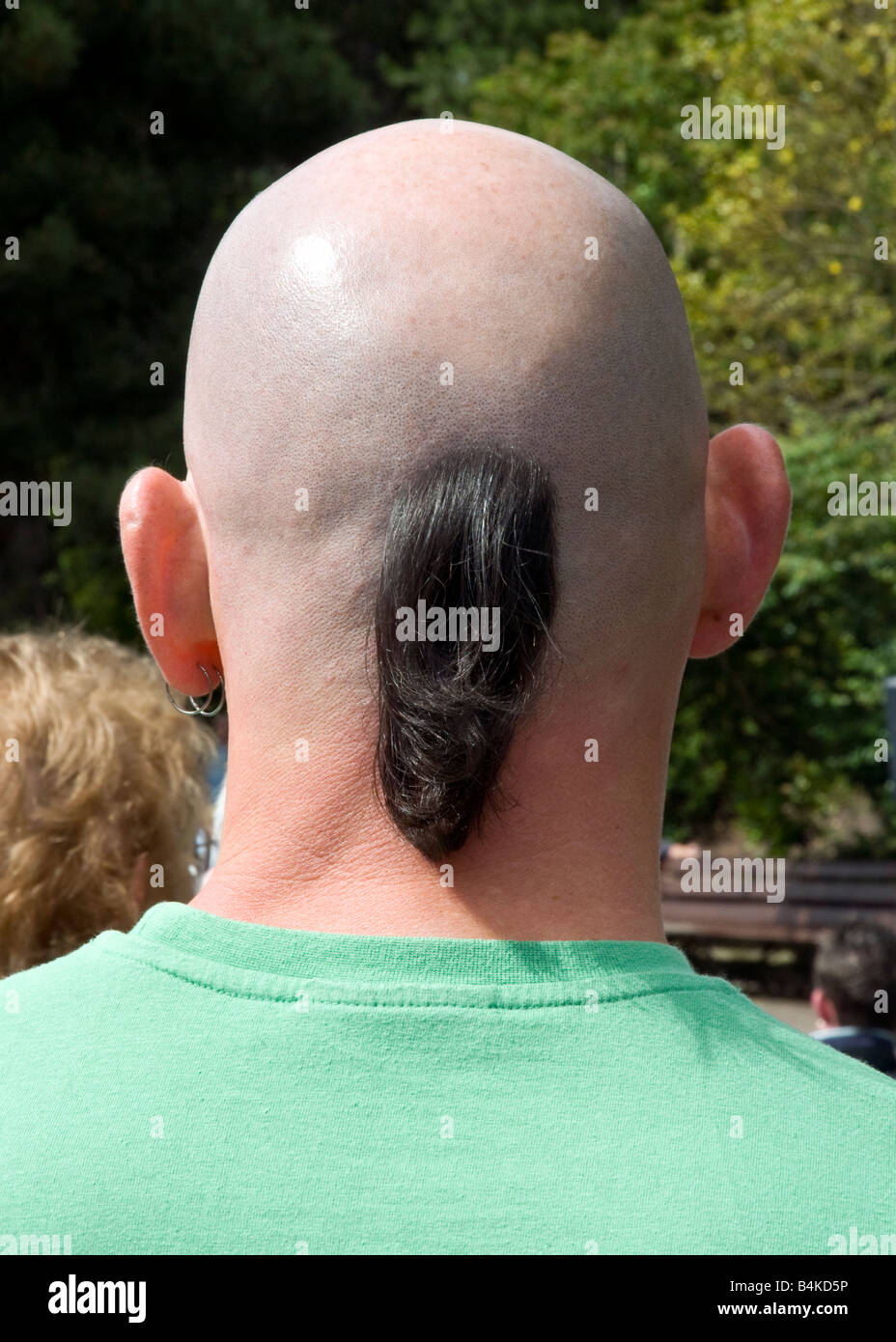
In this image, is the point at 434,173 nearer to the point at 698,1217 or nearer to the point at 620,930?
→ the point at 620,930

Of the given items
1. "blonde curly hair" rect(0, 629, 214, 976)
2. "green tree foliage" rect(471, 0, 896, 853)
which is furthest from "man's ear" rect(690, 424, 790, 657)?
"green tree foliage" rect(471, 0, 896, 853)

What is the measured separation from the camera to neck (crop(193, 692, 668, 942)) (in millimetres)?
1005

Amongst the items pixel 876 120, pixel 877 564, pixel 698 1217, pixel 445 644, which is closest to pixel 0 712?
pixel 445 644

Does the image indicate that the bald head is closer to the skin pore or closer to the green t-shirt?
the skin pore

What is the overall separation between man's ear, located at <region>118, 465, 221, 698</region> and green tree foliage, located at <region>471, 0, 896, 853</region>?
949 cm

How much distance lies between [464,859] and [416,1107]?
178 mm

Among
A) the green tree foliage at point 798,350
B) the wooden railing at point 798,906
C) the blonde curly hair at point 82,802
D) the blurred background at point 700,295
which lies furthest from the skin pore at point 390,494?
the wooden railing at point 798,906

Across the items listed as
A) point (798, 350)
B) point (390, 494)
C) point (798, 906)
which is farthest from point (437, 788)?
point (798, 906)

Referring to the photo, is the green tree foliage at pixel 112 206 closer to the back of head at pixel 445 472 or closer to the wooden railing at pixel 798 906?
the wooden railing at pixel 798 906

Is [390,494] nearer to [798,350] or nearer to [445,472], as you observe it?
[445,472]

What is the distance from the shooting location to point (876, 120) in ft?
34.6

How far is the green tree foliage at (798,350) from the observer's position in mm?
10555

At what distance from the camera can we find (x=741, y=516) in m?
1.22

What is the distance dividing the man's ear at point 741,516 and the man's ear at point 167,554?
40 cm
